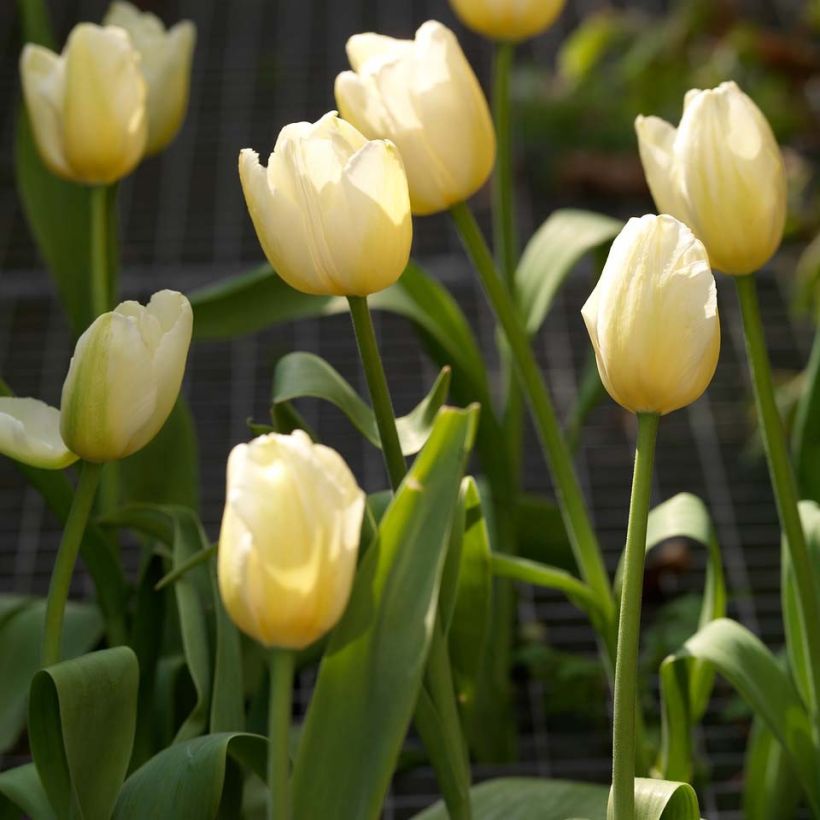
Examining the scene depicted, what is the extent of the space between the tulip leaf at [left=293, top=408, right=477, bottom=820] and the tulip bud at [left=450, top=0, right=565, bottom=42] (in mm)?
349

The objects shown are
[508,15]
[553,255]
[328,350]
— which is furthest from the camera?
[328,350]

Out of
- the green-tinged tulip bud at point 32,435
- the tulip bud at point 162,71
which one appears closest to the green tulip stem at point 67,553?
the green-tinged tulip bud at point 32,435

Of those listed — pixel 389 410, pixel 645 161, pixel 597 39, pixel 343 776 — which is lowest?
pixel 343 776

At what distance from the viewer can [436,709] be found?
61 cm

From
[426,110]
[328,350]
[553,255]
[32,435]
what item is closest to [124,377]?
[32,435]

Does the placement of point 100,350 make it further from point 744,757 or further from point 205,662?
point 744,757

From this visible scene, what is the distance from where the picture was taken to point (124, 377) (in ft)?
1.80

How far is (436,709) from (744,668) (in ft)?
0.52

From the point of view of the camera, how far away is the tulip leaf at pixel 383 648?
508 millimetres

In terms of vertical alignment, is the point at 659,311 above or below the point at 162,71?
below

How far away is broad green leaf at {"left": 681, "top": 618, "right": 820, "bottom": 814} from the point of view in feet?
2.21

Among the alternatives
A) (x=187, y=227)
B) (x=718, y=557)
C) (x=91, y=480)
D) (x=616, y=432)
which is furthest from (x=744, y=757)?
(x=187, y=227)

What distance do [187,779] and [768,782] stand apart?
360mm

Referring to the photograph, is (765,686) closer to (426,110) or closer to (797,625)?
(797,625)
